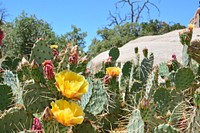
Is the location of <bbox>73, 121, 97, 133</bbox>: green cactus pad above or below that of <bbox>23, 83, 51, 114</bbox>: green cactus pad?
below

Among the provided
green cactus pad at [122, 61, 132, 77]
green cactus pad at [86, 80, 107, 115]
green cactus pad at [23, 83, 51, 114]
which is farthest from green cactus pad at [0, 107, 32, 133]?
green cactus pad at [122, 61, 132, 77]

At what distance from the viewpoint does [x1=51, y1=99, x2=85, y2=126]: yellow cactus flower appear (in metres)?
1.12

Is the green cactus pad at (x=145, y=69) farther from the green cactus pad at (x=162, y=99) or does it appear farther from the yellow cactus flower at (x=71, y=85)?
the yellow cactus flower at (x=71, y=85)

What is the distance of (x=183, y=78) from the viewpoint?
7.40 feet

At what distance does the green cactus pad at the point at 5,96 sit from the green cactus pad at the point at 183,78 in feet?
2.91

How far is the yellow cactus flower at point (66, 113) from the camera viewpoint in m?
1.12

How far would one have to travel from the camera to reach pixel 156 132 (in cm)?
143

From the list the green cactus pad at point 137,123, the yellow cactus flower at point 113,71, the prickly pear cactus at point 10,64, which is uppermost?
the prickly pear cactus at point 10,64

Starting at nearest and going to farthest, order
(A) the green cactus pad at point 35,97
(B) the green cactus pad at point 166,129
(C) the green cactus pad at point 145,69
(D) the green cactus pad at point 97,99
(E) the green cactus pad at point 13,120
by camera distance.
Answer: (B) the green cactus pad at point 166,129, (E) the green cactus pad at point 13,120, (A) the green cactus pad at point 35,97, (D) the green cactus pad at point 97,99, (C) the green cactus pad at point 145,69

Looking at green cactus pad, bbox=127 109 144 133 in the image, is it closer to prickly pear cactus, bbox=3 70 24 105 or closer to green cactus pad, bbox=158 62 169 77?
prickly pear cactus, bbox=3 70 24 105

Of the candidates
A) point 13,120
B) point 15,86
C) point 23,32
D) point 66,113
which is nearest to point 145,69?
point 15,86

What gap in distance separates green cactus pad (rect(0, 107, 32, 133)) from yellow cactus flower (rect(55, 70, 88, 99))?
388mm

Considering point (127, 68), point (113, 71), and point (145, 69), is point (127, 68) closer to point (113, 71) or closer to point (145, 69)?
point (145, 69)

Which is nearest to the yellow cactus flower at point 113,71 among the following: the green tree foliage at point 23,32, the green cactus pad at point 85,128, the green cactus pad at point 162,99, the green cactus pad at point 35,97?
the green cactus pad at point 162,99
